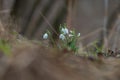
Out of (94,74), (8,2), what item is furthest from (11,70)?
(8,2)

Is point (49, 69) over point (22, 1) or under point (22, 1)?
under

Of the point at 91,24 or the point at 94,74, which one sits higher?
the point at 91,24

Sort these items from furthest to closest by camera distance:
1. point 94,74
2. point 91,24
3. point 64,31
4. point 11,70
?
point 91,24 → point 64,31 → point 94,74 → point 11,70

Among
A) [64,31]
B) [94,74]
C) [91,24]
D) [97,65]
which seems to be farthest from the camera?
[91,24]

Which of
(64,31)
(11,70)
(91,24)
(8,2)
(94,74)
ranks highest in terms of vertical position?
(91,24)

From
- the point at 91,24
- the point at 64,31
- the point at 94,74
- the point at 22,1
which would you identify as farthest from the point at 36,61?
the point at 22,1

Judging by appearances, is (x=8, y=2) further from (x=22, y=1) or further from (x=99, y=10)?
(x=99, y=10)

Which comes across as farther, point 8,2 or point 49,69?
point 8,2

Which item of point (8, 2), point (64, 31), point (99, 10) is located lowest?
point (64, 31)

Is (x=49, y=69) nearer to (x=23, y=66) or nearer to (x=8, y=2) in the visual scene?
(x=23, y=66)
